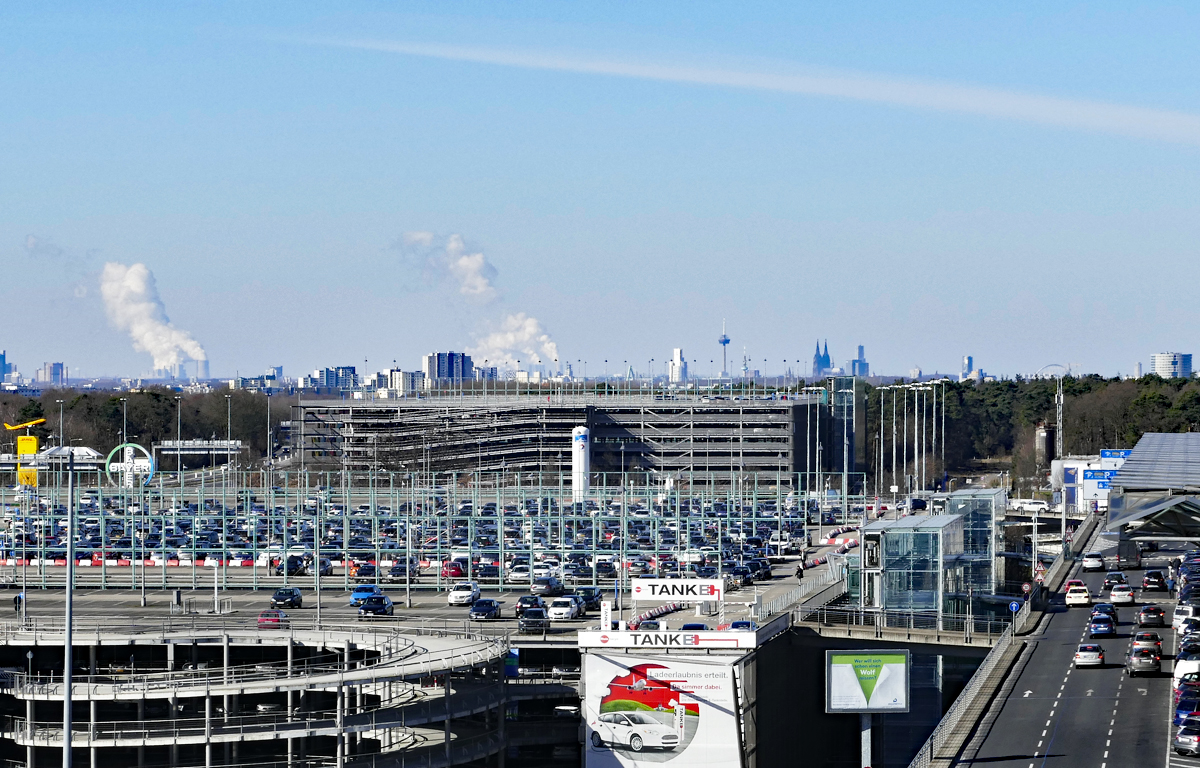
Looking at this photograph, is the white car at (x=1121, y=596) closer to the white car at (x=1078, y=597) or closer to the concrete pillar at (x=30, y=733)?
the white car at (x=1078, y=597)

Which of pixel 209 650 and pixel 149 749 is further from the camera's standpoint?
pixel 209 650

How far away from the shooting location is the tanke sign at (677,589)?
42.8 metres

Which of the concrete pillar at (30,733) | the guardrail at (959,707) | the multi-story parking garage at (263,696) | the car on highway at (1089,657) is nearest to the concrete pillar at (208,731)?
the multi-story parking garage at (263,696)

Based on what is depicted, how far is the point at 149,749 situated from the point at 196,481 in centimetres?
7659

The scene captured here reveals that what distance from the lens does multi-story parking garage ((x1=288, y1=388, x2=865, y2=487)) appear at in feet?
429

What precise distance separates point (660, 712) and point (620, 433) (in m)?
93.7

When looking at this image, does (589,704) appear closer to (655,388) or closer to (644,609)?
(644,609)

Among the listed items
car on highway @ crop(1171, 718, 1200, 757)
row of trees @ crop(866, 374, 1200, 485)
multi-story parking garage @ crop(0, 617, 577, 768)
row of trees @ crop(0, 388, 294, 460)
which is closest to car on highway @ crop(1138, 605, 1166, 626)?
car on highway @ crop(1171, 718, 1200, 757)

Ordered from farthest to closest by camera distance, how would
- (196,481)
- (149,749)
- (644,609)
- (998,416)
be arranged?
(998,416)
(196,481)
(644,609)
(149,749)

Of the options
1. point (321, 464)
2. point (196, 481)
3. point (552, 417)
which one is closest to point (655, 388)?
point (552, 417)

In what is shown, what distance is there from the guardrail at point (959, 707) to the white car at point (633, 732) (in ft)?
21.6

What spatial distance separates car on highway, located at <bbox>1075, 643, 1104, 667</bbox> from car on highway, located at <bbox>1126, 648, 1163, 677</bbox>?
4.06 feet

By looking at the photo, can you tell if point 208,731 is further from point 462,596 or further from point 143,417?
point 143,417

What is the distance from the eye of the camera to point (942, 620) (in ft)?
177
